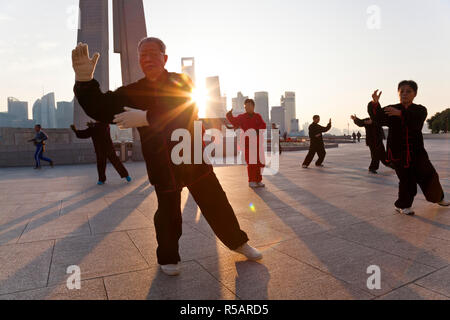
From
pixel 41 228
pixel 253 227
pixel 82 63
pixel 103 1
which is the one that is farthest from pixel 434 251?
pixel 103 1

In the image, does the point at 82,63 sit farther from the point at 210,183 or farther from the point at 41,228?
the point at 41,228

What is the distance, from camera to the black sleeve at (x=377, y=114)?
444cm

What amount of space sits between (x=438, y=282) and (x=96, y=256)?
2894 mm

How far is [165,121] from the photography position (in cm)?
248

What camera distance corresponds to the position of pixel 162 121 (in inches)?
97.0

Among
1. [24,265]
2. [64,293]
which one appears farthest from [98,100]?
[24,265]

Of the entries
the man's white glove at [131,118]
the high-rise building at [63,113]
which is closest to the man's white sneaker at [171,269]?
the man's white glove at [131,118]

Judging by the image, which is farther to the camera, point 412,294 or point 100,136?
point 100,136

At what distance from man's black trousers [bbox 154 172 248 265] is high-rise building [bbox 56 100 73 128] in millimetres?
144995

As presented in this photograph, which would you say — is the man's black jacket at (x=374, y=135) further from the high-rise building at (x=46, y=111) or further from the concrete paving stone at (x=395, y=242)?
the high-rise building at (x=46, y=111)

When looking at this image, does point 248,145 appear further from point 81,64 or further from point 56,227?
point 81,64

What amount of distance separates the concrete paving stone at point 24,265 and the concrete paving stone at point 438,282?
2.86 metres
